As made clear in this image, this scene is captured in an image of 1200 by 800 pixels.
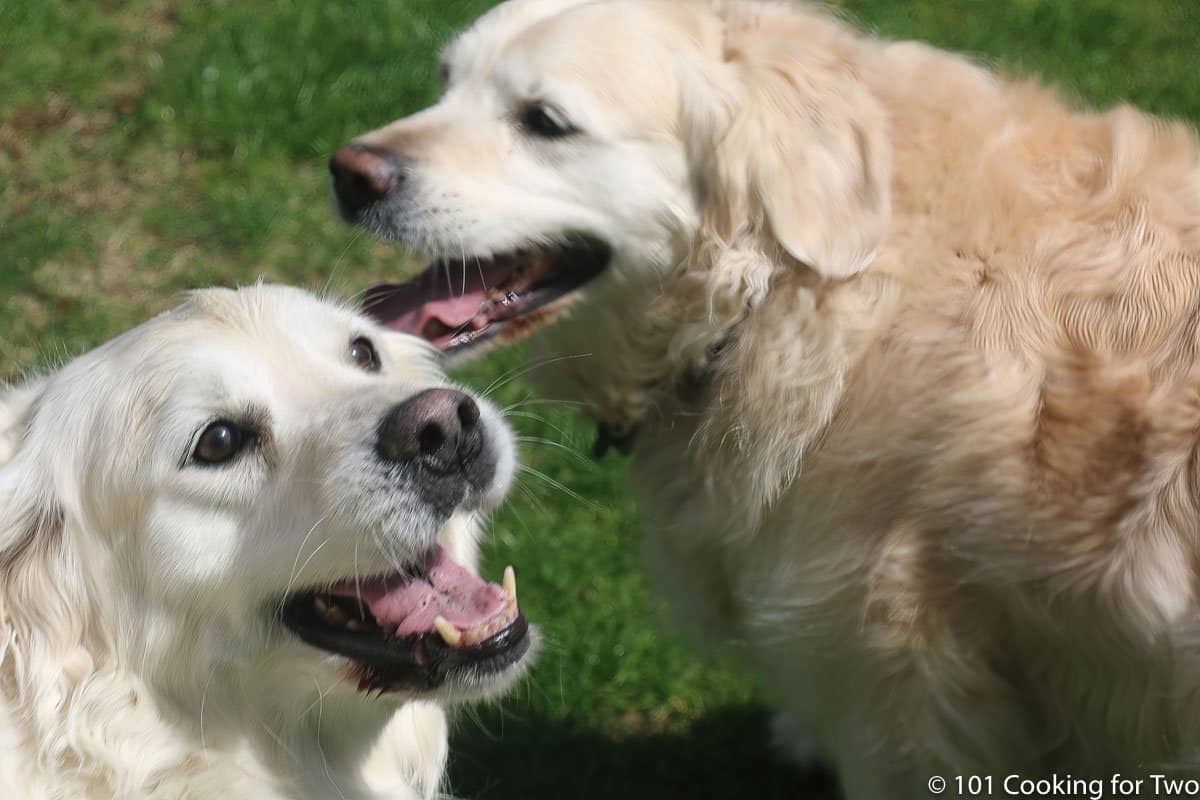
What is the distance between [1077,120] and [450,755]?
2619mm

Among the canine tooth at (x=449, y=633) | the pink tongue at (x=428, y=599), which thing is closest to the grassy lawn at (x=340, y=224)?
the pink tongue at (x=428, y=599)

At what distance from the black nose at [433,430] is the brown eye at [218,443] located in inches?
11.4

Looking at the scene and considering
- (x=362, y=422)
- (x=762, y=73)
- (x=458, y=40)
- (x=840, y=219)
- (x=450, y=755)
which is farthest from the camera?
(x=450, y=755)

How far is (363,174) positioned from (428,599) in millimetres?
1289

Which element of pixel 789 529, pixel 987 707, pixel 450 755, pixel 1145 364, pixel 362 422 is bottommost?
pixel 450 755

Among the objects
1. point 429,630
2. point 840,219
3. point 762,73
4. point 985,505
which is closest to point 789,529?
point 985,505

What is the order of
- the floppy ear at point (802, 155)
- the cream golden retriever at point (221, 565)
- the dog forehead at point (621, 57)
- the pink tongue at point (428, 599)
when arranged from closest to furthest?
the cream golden retriever at point (221, 565) → the pink tongue at point (428, 599) → the floppy ear at point (802, 155) → the dog forehead at point (621, 57)

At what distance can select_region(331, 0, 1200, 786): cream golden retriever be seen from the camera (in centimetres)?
241

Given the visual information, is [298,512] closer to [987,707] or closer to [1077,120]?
[987,707]

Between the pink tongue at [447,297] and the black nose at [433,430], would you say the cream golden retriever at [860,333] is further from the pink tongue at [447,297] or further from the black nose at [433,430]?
the black nose at [433,430]

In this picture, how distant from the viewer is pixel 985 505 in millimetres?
2479

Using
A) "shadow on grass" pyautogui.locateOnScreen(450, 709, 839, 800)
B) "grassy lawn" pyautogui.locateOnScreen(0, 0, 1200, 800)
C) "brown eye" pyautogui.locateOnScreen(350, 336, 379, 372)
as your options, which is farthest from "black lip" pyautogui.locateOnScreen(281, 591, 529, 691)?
"shadow on grass" pyautogui.locateOnScreen(450, 709, 839, 800)

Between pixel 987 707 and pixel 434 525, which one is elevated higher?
pixel 434 525

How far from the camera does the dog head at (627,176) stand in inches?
112
